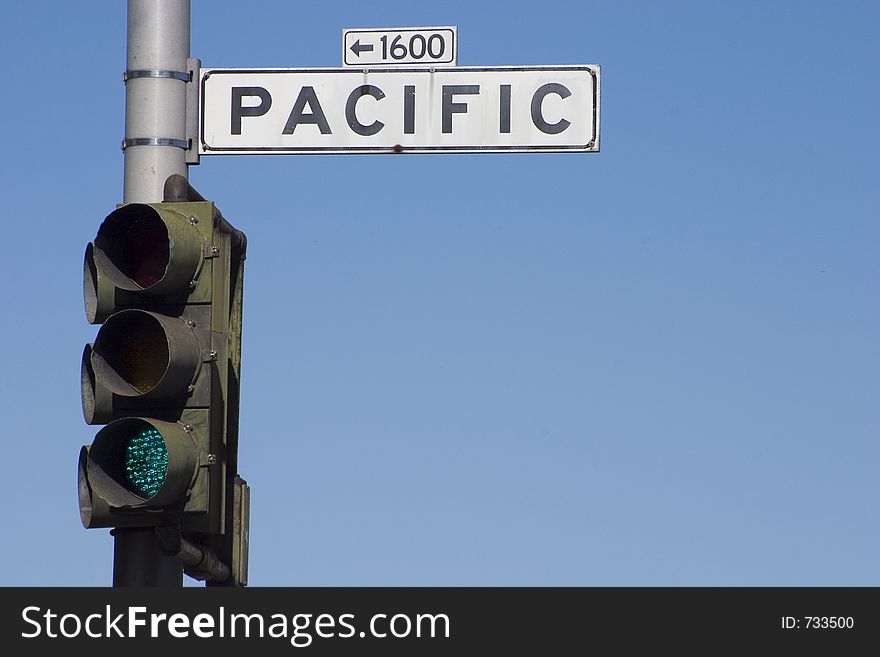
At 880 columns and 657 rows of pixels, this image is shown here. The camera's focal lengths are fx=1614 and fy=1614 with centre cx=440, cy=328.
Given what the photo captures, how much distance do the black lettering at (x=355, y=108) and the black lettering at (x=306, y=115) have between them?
10cm

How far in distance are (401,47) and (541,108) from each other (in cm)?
64

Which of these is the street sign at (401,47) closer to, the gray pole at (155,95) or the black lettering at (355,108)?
the black lettering at (355,108)

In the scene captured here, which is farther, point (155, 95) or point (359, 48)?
point (359, 48)

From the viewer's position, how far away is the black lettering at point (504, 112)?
661cm

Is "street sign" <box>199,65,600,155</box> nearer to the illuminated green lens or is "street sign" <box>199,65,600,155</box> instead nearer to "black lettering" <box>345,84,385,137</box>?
"black lettering" <box>345,84,385,137</box>

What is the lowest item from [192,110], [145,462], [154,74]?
[145,462]

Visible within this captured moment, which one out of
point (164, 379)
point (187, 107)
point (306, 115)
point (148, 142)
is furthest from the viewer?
point (306, 115)

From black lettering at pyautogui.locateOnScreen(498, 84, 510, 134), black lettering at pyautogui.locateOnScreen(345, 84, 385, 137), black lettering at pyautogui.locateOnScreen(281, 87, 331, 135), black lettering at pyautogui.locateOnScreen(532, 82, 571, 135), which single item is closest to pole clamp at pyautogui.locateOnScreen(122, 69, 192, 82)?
black lettering at pyautogui.locateOnScreen(281, 87, 331, 135)

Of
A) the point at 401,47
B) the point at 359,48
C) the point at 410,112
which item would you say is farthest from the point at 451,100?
the point at 359,48

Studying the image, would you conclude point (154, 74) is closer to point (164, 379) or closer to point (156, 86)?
point (156, 86)

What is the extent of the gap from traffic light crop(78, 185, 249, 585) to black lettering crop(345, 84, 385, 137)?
36.7 inches

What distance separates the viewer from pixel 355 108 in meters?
6.63
